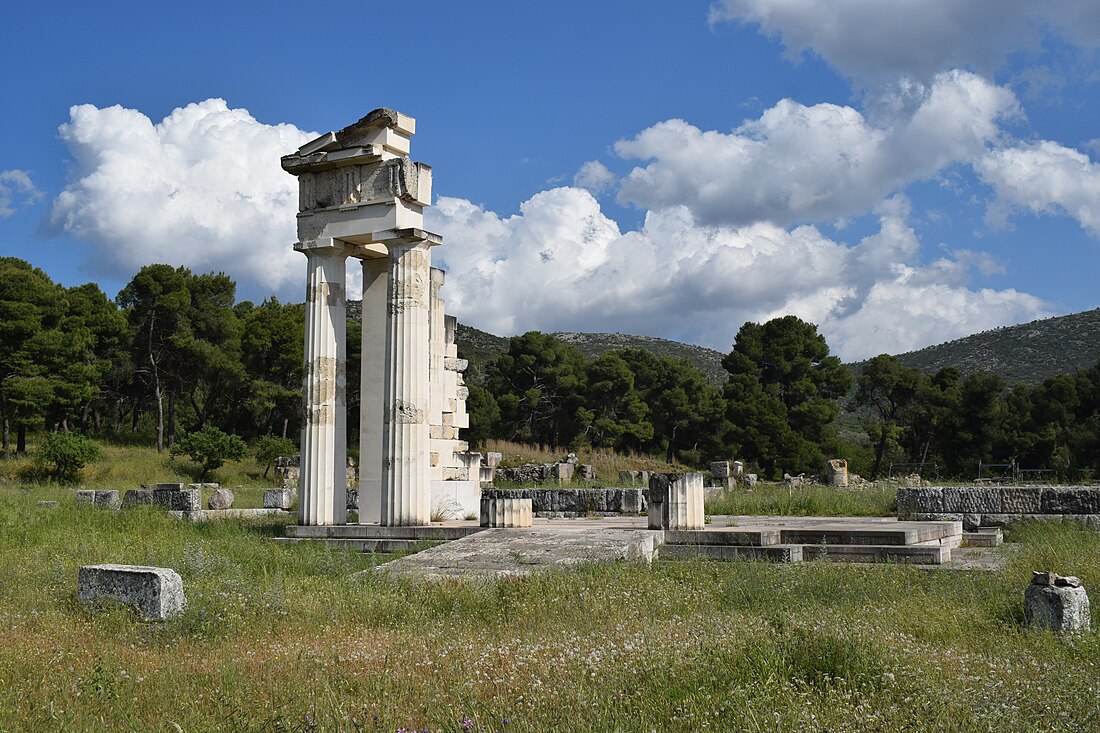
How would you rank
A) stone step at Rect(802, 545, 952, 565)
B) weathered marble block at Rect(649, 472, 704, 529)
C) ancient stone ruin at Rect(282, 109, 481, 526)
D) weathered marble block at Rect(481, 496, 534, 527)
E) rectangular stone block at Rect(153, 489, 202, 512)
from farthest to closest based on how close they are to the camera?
rectangular stone block at Rect(153, 489, 202, 512), ancient stone ruin at Rect(282, 109, 481, 526), weathered marble block at Rect(481, 496, 534, 527), weathered marble block at Rect(649, 472, 704, 529), stone step at Rect(802, 545, 952, 565)

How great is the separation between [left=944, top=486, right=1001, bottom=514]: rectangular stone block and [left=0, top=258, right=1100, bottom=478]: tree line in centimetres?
2420

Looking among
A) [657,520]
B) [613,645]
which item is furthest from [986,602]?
[657,520]

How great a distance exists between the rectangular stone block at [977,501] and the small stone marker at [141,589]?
11331 mm

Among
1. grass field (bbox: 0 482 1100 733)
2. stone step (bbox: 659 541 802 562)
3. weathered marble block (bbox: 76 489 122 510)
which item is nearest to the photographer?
grass field (bbox: 0 482 1100 733)

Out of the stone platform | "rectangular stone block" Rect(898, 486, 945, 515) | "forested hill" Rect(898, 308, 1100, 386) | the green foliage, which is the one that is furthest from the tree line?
the stone platform

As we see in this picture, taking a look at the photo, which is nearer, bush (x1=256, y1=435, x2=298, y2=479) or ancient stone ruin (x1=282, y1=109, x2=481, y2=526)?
ancient stone ruin (x1=282, y1=109, x2=481, y2=526)

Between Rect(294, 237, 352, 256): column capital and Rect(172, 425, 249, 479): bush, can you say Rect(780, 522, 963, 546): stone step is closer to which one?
Rect(294, 237, 352, 256): column capital

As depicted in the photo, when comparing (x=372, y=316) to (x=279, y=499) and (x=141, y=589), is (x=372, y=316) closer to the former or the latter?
(x=141, y=589)

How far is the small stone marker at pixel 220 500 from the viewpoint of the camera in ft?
79.0

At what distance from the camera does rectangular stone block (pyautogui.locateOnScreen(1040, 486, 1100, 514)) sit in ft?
46.5

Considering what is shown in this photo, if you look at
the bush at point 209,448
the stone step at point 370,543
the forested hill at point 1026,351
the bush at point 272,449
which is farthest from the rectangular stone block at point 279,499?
the forested hill at point 1026,351

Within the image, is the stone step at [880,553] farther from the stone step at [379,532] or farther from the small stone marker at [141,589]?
the small stone marker at [141,589]

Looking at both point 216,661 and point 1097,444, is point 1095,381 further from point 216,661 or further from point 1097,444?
point 216,661

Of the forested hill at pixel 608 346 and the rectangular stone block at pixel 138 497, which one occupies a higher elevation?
the forested hill at pixel 608 346
